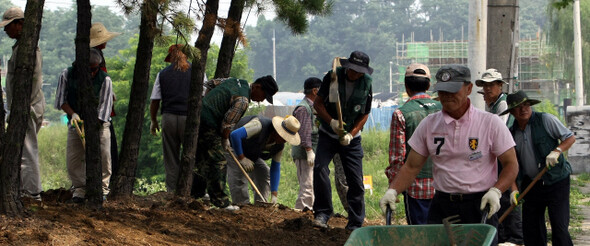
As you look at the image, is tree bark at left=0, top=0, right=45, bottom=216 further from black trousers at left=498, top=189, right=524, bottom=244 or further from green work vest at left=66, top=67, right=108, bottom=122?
black trousers at left=498, top=189, right=524, bottom=244

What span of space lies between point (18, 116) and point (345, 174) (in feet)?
11.3

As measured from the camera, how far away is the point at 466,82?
5.73 m

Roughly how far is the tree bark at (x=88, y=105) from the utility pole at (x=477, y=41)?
4705 mm

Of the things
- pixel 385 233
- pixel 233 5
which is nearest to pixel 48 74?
pixel 233 5

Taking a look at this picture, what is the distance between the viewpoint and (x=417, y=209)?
765 centimetres

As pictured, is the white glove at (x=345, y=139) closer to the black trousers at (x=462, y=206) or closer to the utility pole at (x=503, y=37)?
the black trousers at (x=462, y=206)

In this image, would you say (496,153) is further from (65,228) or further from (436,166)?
(65,228)

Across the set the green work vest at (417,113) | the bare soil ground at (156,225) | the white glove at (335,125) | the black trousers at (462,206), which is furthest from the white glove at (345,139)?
the black trousers at (462,206)

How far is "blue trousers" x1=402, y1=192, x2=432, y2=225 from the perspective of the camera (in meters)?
7.59

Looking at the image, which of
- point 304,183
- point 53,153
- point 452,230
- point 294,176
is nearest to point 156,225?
point 452,230

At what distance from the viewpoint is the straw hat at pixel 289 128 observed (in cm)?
1008

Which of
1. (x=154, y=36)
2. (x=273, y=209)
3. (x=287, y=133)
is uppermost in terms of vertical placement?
(x=154, y=36)

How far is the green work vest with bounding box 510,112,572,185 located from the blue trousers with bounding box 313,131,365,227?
178 centimetres

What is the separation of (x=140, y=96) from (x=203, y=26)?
43.6 inches
